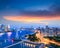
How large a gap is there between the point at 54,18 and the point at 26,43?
0.73 metres

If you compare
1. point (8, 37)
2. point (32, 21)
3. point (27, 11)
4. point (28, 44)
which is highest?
point (27, 11)

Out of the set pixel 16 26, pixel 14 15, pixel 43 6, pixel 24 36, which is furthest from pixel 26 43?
pixel 43 6

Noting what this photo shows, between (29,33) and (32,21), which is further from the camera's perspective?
(32,21)

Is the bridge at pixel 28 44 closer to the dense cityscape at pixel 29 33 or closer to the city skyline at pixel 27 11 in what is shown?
the dense cityscape at pixel 29 33

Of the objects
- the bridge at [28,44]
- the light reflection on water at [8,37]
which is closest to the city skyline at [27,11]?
the light reflection on water at [8,37]

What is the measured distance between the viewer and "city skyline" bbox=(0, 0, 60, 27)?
102 inches

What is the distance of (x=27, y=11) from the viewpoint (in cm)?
262

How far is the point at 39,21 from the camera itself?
8.79 feet

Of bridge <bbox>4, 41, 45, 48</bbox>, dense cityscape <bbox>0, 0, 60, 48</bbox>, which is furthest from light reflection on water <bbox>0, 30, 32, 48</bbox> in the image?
bridge <bbox>4, 41, 45, 48</bbox>

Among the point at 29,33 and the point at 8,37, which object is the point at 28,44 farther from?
the point at 8,37

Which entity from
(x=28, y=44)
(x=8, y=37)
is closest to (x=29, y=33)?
(x=28, y=44)

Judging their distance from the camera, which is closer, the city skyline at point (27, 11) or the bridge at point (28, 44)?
the bridge at point (28, 44)

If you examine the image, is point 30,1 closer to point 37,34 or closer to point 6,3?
point 6,3

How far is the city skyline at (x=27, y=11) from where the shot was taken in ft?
8.46
